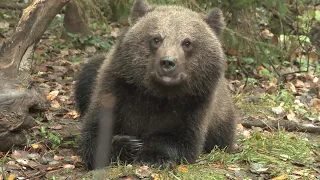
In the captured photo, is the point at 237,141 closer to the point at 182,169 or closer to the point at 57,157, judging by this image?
the point at 182,169

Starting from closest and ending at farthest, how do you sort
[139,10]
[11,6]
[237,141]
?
[139,10] < [237,141] < [11,6]

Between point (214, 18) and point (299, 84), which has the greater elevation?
point (214, 18)

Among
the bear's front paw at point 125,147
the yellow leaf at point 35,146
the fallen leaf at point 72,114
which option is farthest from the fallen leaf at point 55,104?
the bear's front paw at point 125,147

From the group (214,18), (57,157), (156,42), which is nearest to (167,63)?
(156,42)

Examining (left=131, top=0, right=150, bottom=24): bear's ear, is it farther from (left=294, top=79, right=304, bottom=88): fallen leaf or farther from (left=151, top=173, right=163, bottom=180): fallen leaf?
(left=294, top=79, right=304, bottom=88): fallen leaf

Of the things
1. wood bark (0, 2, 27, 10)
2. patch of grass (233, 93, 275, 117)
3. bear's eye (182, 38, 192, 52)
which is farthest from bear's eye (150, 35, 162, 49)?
wood bark (0, 2, 27, 10)

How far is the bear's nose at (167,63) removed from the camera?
15.3 ft

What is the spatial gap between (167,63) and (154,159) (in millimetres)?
934

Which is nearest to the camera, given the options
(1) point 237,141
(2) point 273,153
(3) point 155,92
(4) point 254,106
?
(3) point 155,92

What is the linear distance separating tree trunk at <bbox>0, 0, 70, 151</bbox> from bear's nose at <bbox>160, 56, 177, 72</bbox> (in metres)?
1.44

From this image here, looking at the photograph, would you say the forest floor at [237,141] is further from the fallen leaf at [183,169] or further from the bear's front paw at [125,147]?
the bear's front paw at [125,147]

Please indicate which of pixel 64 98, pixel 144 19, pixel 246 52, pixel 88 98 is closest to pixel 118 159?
pixel 144 19

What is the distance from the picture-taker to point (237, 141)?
641 cm

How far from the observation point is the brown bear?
16.2ft
